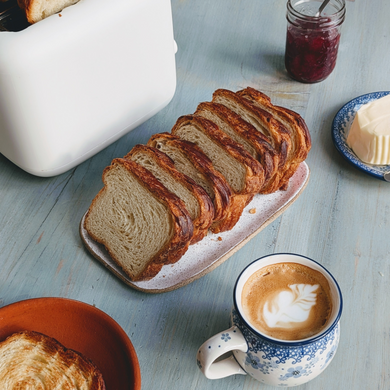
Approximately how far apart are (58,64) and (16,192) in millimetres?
447

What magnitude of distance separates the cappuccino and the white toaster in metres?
0.65

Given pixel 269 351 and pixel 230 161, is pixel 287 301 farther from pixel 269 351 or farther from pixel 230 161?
pixel 230 161

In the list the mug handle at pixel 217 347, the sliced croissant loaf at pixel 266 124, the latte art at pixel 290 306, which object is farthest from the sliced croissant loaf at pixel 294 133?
the mug handle at pixel 217 347

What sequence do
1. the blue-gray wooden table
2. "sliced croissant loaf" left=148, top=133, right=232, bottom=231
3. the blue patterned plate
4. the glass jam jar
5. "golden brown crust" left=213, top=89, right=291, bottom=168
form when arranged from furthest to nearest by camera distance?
the glass jam jar < the blue patterned plate < "golden brown crust" left=213, top=89, right=291, bottom=168 < "sliced croissant loaf" left=148, top=133, right=232, bottom=231 < the blue-gray wooden table

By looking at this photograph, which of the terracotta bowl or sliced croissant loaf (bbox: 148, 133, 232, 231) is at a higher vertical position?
sliced croissant loaf (bbox: 148, 133, 232, 231)

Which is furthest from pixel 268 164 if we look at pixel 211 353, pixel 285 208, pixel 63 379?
pixel 63 379

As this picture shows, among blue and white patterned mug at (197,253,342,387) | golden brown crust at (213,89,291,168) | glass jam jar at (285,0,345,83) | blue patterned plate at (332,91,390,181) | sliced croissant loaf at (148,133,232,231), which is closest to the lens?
blue and white patterned mug at (197,253,342,387)

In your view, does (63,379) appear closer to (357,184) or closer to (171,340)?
(171,340)

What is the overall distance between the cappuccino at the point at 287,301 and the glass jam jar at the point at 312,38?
3.01 feet

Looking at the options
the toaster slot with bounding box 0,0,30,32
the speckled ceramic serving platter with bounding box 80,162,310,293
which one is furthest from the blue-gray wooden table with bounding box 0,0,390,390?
the toaster slot with bounding box 0,0,30,32

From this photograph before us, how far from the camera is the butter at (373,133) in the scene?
145cm

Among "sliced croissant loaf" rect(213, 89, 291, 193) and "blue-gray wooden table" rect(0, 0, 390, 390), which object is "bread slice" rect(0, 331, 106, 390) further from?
"sliced croissant loaf" rect(213, 89, 291, 193)

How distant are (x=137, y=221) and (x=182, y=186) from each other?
0.46ft

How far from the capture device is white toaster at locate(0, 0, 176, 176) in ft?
3.96
